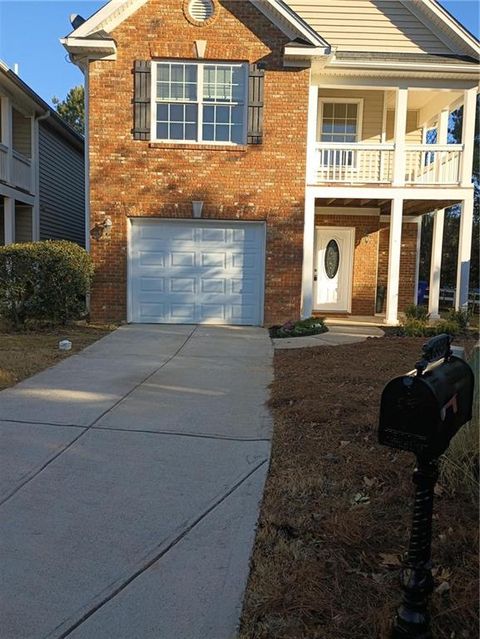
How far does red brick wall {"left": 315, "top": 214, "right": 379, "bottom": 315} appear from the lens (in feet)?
49.3

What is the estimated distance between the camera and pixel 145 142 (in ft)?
39.5

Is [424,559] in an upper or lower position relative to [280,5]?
lower

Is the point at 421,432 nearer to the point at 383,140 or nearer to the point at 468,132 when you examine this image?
the point at 468,132

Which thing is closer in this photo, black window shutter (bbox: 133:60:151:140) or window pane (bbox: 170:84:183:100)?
black window shutter (bbox: 133:60:151:140)

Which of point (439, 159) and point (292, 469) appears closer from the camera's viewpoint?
point (292, 469)

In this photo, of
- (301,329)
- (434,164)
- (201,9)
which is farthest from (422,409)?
(434,164)

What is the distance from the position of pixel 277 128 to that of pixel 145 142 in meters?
2.85

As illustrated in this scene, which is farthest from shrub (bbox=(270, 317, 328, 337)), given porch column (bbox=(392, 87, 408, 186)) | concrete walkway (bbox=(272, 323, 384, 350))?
porch column (bbox=(392, 87, 408, 186))

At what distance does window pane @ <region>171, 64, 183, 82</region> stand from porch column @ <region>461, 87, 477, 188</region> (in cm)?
637

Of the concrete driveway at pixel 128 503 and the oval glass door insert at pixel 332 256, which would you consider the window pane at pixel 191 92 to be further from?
the concrete driveway at pixel 128 503

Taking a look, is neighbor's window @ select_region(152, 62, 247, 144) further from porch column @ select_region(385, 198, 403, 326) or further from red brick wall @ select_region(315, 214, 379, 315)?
red brick wall @ select_region(315, 214, 379, 315)

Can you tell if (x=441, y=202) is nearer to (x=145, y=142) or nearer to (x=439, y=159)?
(x=439, y=159)

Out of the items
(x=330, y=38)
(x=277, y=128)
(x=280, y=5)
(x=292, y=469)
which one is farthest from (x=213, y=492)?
(x=330, y=38)

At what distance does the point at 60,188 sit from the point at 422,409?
796 inches
